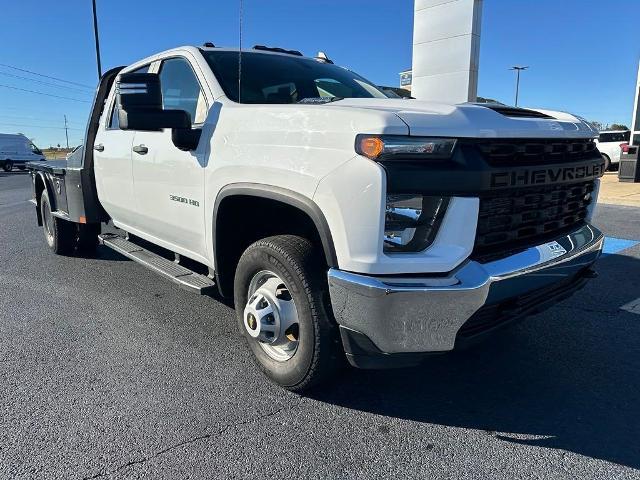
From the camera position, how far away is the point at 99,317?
171 inches

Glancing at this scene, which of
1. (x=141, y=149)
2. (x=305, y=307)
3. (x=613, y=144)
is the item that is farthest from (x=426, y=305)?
(x=613, y=144)

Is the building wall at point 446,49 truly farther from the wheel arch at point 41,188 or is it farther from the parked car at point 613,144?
the parked car at point 613,144

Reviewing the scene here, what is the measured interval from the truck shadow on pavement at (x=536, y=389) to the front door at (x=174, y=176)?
1.48 m

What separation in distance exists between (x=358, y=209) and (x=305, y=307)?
2.10 feet

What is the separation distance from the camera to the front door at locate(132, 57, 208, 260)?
348 centimetres

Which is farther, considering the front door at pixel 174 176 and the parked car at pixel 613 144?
the parked car at pixel 613 144

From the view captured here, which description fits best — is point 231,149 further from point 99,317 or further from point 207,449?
point 99,317

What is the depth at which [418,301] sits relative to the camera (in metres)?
2.27

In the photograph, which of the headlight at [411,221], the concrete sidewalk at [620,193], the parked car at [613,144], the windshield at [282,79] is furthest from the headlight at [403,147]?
the parked car at [613,144]

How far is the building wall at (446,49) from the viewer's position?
42.2 feet

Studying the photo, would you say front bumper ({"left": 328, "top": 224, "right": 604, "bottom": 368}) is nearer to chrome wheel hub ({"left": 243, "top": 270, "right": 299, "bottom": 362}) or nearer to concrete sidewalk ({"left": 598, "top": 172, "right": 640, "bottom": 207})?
chrome wheel hub ({"left": 243, "top": 270, "right": 299, "bottom": 362})

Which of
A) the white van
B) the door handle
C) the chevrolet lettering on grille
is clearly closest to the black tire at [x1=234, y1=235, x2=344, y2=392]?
the chevrolet lettering on grille

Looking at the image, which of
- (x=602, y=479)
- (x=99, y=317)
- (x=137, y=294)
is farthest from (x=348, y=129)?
(x=137, y=294)

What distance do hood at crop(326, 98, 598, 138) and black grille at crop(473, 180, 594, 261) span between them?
0.92ft
